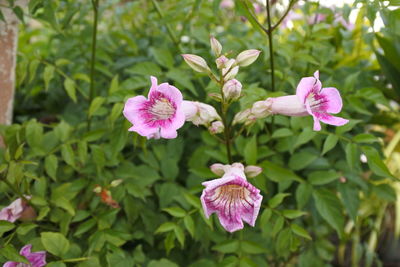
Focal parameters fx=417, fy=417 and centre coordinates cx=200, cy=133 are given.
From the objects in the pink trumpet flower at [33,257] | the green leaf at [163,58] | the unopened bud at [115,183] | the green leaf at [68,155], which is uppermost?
the green leaf at [163,58]

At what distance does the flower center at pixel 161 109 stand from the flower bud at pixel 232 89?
0.13 meters

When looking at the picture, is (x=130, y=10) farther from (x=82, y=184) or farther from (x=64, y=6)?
(x=82, y=184)

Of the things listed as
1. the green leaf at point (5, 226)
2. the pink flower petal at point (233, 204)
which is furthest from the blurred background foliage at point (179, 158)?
the pink flower petal at point (233, 204)

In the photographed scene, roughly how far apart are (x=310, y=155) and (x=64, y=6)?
44.8 inches

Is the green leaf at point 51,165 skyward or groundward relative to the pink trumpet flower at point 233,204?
groundward

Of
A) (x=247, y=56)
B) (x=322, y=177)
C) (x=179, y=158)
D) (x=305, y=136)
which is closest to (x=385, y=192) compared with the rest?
Result: (x=322, y=177)

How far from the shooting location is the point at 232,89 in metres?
0.93

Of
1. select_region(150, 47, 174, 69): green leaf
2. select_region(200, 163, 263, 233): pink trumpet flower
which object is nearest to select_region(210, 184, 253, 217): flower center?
select_region(200, 163, 263, 233): pink trumpet flower

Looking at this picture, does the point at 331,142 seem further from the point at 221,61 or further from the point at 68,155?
the point at 68,155

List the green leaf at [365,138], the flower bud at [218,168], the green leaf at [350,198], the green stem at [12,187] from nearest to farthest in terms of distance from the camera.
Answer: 1. the flower bud at [218,168]
2. the green stem at [12,187]
3. the green leaf at [365,138]
4. the green leaf at [350,198]

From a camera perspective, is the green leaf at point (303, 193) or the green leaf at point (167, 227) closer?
the green leaf at point (167, 227)

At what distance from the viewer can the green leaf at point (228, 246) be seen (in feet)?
3.89

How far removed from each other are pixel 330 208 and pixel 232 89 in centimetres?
57

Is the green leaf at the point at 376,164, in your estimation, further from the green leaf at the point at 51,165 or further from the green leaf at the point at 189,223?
the green leaf at the point at 51,165
